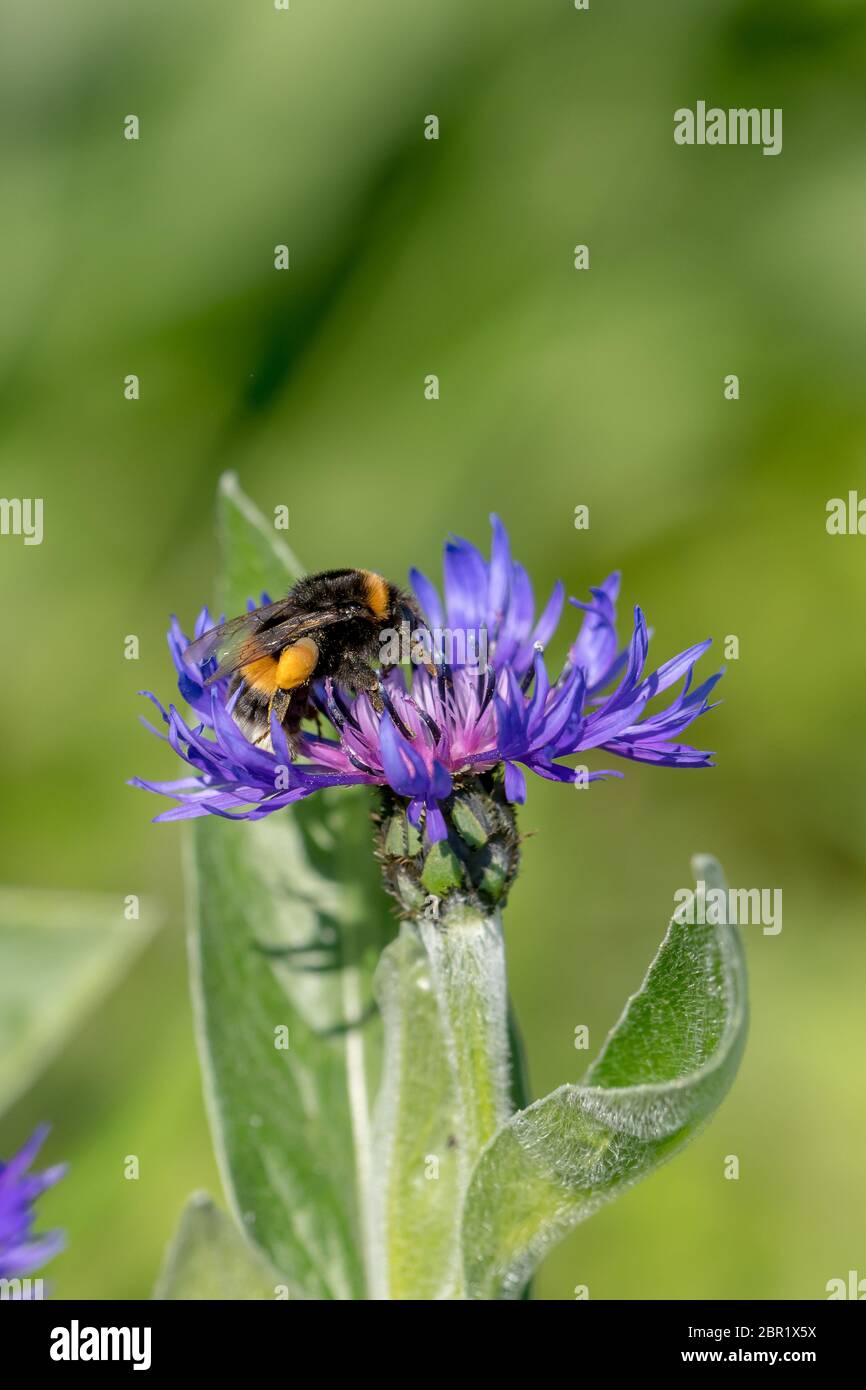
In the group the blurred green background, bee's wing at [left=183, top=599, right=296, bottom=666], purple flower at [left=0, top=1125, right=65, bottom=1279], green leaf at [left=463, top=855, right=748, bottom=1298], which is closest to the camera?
green leaf at [left=463, top=855, right=748, bottom=1298]

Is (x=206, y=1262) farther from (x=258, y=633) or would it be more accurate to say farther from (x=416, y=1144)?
(x=258, y=633)

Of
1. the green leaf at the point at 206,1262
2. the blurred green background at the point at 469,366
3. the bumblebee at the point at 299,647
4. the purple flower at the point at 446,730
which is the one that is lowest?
the green leaf at the point at 206,1262

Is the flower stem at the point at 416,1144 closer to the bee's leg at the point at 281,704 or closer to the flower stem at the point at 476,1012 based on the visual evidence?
the flower stem at the point at 476,1012

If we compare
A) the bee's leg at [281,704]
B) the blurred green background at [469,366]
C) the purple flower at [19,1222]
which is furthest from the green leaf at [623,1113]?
the blurred green background at [469,366]

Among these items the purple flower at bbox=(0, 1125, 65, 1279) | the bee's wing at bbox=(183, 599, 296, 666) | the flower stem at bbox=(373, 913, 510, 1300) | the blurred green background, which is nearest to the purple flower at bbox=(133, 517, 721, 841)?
the bee's wing at bbox=(183, 599, 296, 666)

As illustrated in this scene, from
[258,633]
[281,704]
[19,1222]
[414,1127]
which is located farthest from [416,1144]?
[258,633]

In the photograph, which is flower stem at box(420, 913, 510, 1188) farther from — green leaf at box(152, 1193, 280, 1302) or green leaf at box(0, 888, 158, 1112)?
green leaf at box(0, 888, 158, 1112)
